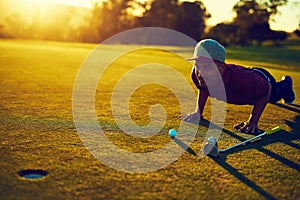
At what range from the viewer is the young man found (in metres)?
4.36

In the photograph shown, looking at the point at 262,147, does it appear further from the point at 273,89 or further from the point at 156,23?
the point at 156,23

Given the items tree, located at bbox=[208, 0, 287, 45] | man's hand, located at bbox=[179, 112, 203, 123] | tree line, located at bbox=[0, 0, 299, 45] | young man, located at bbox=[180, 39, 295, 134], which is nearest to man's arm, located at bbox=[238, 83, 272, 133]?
young man, located at bbox=[180, 39, 295, 134]

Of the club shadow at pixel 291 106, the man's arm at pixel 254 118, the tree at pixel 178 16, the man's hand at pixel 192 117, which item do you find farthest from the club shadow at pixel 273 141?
the tree at pixel 178 16

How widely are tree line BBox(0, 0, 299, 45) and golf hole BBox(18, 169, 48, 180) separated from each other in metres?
46.5

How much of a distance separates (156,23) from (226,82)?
197 feet

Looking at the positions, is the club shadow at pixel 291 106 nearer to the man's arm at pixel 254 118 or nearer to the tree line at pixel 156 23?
the man's arm at pixel 254 118

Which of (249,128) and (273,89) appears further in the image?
(273,89)

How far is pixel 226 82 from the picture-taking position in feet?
15.2

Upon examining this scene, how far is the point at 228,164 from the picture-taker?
3.25 m

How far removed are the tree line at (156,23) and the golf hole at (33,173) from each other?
153 feet

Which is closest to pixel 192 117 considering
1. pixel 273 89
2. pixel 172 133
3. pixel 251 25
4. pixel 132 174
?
pixel 172 133

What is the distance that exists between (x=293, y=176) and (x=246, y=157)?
0.54m

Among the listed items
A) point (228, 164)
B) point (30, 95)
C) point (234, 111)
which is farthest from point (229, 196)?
point (30, 95)

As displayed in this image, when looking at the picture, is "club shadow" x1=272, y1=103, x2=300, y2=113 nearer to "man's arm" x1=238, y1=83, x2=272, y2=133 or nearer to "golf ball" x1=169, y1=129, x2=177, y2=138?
"man's arm" x1=238, y1=83, x2=272, y2=133
